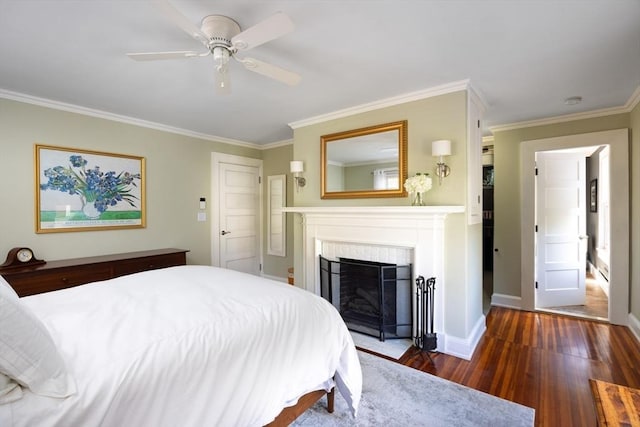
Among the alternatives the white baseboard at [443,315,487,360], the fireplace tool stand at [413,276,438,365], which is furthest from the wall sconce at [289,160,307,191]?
the white baseboard at [443,315,487,360]

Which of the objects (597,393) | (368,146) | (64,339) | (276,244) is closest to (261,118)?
(368,146)

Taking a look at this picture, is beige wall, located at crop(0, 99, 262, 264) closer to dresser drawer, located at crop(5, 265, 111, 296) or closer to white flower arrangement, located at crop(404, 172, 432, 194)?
dresser drawer, located at crop(5, 265, 111, 296)

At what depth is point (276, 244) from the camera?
4.95 metres

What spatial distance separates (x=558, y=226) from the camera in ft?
12.3

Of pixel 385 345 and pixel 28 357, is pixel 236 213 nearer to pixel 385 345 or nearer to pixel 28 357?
pixel 385 345

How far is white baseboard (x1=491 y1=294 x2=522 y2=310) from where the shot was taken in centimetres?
379

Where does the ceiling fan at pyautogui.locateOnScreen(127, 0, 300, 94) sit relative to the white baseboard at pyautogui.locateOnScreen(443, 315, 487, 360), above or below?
above

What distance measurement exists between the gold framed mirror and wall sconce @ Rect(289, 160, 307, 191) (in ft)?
0.96

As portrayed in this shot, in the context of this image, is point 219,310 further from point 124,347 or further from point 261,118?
point 261,118

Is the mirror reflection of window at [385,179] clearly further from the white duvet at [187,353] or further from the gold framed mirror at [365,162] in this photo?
the white duvet at [187,353]

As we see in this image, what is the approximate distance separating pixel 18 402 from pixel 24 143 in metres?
3.08

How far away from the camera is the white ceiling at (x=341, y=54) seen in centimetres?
162

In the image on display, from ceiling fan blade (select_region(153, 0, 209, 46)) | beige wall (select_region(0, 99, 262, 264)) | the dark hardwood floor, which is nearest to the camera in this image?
ceiling fan blade (select_region(153, 0, 209, 46))

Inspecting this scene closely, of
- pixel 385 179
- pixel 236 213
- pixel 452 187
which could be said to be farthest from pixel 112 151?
pixel 452 187
